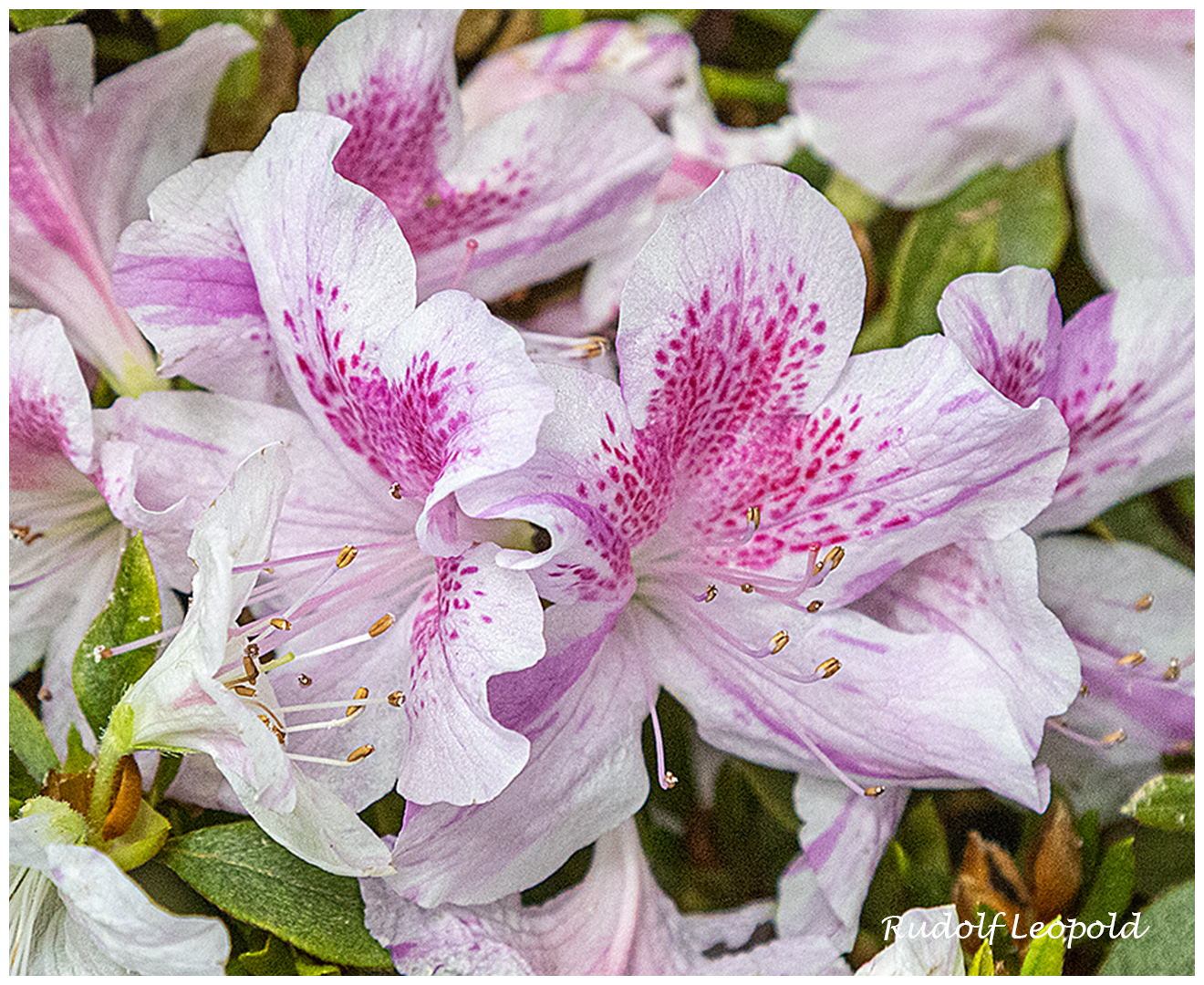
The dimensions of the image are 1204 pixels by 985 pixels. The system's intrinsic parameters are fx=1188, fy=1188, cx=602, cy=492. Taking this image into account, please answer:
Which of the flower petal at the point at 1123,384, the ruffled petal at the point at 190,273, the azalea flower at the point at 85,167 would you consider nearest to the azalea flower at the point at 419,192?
the ruffled petal at the point at 190,273

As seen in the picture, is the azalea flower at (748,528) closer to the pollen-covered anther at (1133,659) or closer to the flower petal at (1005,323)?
the flower petal at (1005,323)

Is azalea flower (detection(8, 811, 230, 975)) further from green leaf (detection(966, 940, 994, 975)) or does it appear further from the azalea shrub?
green leaf (detection(966, 940, 994, 975))

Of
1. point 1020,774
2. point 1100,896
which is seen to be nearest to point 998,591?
point 1020,774

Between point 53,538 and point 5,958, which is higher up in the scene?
point 53,538

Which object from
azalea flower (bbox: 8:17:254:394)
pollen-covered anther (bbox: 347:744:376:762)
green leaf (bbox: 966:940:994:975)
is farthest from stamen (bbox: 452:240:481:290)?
green leaf (bbox: 966:940:994:975)

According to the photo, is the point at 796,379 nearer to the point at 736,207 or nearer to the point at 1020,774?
the point at 736,207

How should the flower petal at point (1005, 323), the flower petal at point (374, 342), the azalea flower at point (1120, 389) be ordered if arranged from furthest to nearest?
the azalea flower at point (1120, 389), the flower petal at point (1005, 323), the flower petal at point (374, 342)

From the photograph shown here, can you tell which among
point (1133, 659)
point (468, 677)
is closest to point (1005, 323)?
point (1133, 659)
